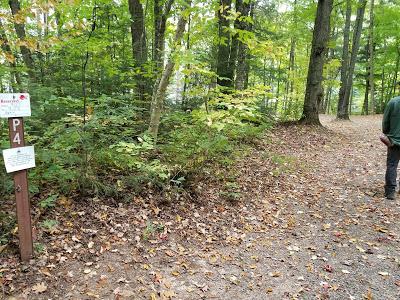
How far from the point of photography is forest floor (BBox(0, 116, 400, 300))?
11.7 feet

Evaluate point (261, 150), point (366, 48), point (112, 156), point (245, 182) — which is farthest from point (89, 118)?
point (366, 48)

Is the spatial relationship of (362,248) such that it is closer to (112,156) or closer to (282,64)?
(112,156)

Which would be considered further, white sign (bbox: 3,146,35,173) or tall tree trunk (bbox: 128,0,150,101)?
tall tree trunk (bbox: 128,0,150,101)

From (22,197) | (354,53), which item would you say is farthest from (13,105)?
(354,53)

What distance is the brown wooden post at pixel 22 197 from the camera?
11.0 ft

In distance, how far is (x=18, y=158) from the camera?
3.37 metres

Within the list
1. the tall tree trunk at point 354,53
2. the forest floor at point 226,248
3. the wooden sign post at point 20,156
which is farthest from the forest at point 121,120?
the tall tree trunk at point 354,53

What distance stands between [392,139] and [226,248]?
401cm

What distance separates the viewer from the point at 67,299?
3.27 meters

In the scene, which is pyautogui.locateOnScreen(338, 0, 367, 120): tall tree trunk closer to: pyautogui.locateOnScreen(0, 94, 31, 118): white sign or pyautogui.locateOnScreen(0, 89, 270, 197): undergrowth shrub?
pyautogui.locateOnScreen(0, 89, 270, 197): undergrowth shrub

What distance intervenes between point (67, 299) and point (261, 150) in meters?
6.81

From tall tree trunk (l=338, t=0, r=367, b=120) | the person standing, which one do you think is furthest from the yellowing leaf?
tall tree trunk (l=338, t=0, r=367, b=120)

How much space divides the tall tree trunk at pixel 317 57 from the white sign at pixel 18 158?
10801 mm

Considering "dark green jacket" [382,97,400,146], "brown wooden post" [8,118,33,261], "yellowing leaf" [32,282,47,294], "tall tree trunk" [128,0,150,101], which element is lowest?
"yellowing leaf" [32,282,47,294]
